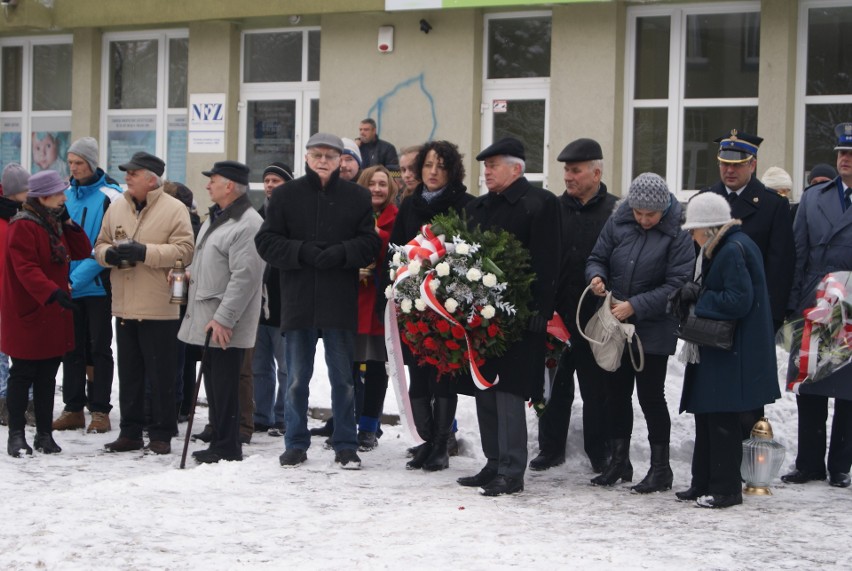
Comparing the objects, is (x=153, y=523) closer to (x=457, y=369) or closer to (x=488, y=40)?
(x=457, y=369)

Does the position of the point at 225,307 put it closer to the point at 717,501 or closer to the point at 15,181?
the point at 15,181

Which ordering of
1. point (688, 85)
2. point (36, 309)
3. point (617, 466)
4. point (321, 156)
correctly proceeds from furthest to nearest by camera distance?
point (688, 85) → point (36, 309) → point (321, 156) → point (617, 466)

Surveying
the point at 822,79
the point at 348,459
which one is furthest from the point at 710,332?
the point at 822,79

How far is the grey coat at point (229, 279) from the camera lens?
858 cm

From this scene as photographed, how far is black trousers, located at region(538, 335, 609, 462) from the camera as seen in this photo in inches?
328

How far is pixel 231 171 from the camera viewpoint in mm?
8844

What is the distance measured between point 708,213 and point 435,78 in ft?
30.3

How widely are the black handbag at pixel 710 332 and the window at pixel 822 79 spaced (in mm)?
7933

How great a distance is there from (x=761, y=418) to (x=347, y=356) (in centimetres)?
285

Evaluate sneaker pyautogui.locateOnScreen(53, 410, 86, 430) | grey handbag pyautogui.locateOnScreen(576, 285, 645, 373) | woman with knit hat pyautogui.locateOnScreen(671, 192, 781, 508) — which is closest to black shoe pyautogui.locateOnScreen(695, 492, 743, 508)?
woman with knit hat pyautogui.locateOnScreen(671, 192, 781, 508)

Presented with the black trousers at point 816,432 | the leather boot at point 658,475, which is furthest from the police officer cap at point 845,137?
the leather boot at point 658,475

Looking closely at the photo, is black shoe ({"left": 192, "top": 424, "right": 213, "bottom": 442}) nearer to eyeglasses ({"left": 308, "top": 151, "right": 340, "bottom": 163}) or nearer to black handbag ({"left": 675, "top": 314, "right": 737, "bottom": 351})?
eyeglasses ({"left": 308, "top": 151, "right": 340, "bottom": 163})

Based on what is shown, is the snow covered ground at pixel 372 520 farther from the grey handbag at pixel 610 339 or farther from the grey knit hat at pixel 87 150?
the grey knit hat at pixel 87 150

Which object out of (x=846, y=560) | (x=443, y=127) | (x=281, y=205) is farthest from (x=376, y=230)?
(x=443, y=127)
